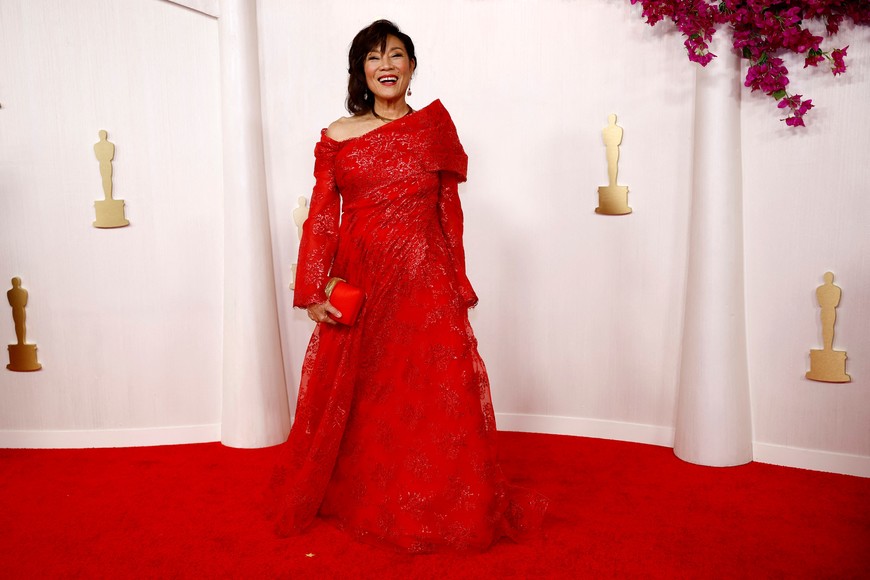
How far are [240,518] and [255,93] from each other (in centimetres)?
196

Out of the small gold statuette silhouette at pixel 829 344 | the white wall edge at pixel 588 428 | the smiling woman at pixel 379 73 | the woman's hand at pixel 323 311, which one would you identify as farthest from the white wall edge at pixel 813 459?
the smiling woman at pixel 379 73

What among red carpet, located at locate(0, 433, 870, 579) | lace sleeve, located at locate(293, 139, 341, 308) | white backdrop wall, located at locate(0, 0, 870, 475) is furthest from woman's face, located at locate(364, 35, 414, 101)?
red carpet, located at locate(0, 433, 870, 579)

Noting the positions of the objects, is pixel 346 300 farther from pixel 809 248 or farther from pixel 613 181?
pixel 809 248

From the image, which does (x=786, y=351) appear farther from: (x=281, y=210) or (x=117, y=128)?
(x=117, y=128)

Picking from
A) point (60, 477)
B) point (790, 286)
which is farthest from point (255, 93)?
point (790, 286)

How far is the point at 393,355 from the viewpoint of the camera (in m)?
2.60

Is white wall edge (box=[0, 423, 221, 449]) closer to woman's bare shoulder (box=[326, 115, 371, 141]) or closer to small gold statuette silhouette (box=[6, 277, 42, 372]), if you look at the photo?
small gold statuette silhouette (box=[6, 277, 42, 372])

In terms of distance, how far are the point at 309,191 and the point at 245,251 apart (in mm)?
447

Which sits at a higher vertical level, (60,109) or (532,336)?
(60,109)

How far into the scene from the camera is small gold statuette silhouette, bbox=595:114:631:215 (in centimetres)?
353

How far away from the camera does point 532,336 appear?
383 centimetres

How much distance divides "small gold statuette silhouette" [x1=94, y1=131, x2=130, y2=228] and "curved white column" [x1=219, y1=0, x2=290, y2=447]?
49 cm

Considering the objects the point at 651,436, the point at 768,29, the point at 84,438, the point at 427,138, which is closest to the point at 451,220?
the point at 427,138

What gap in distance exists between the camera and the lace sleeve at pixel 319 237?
8.57 feet
